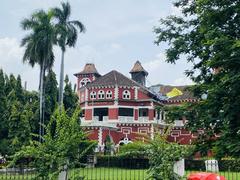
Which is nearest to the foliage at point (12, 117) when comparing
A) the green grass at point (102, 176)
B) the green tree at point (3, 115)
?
the green tree at point (3, 115)

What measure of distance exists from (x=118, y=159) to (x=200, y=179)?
754 inches

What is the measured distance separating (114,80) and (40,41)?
43.4 ft

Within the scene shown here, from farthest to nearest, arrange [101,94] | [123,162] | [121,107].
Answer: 1. [101,94]
2. [121,107]
3. [123,162]

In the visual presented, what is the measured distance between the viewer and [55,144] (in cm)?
965

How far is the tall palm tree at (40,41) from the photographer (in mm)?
33281

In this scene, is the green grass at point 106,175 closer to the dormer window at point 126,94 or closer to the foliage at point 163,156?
the foliage at point 163,156

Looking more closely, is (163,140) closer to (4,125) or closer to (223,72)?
(223,72)

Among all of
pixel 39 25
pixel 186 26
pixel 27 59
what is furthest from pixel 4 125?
Answer: pixel 186 26

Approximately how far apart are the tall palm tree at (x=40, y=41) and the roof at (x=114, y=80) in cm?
1110

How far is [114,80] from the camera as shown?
44312 mm

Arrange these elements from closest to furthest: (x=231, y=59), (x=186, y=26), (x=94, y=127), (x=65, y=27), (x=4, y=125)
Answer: (x=231, y=59) < (x=186, y=26) < (x=4, y=125) < (x=65, y=27) < (x=94, y=127)

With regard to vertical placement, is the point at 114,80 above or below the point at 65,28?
below

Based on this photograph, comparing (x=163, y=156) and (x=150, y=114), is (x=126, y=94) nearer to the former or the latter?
(x=150, y=114)

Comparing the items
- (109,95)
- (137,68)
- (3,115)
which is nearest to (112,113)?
(109,95)
